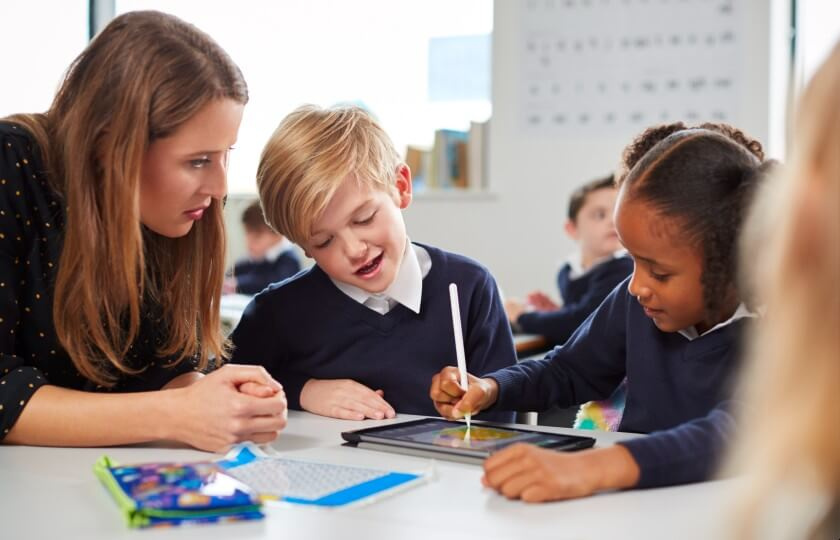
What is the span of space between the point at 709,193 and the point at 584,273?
237 cm

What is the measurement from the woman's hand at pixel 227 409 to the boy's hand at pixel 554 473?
0.36 meters

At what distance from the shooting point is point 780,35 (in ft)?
14.3

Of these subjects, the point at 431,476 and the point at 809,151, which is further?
the point at 431,476

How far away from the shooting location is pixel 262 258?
5.37 m

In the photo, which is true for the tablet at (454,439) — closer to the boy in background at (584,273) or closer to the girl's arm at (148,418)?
the girl's arm at (148,418)

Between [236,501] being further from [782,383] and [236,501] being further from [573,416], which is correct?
[573,416]

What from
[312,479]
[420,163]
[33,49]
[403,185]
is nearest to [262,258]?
[420,163]

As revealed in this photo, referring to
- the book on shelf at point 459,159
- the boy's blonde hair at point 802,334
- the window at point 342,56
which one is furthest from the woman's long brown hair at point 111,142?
the window at point 342,56

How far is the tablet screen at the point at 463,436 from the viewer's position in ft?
4.04

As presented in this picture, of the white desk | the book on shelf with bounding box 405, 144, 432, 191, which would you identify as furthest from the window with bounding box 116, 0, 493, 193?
the white desk

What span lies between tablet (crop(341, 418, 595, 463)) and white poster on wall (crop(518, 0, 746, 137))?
11.4ft

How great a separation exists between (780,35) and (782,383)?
161 inches

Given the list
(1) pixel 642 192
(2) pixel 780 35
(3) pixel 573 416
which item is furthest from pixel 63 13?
(1) pixel 642 192

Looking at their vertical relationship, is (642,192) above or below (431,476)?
above
